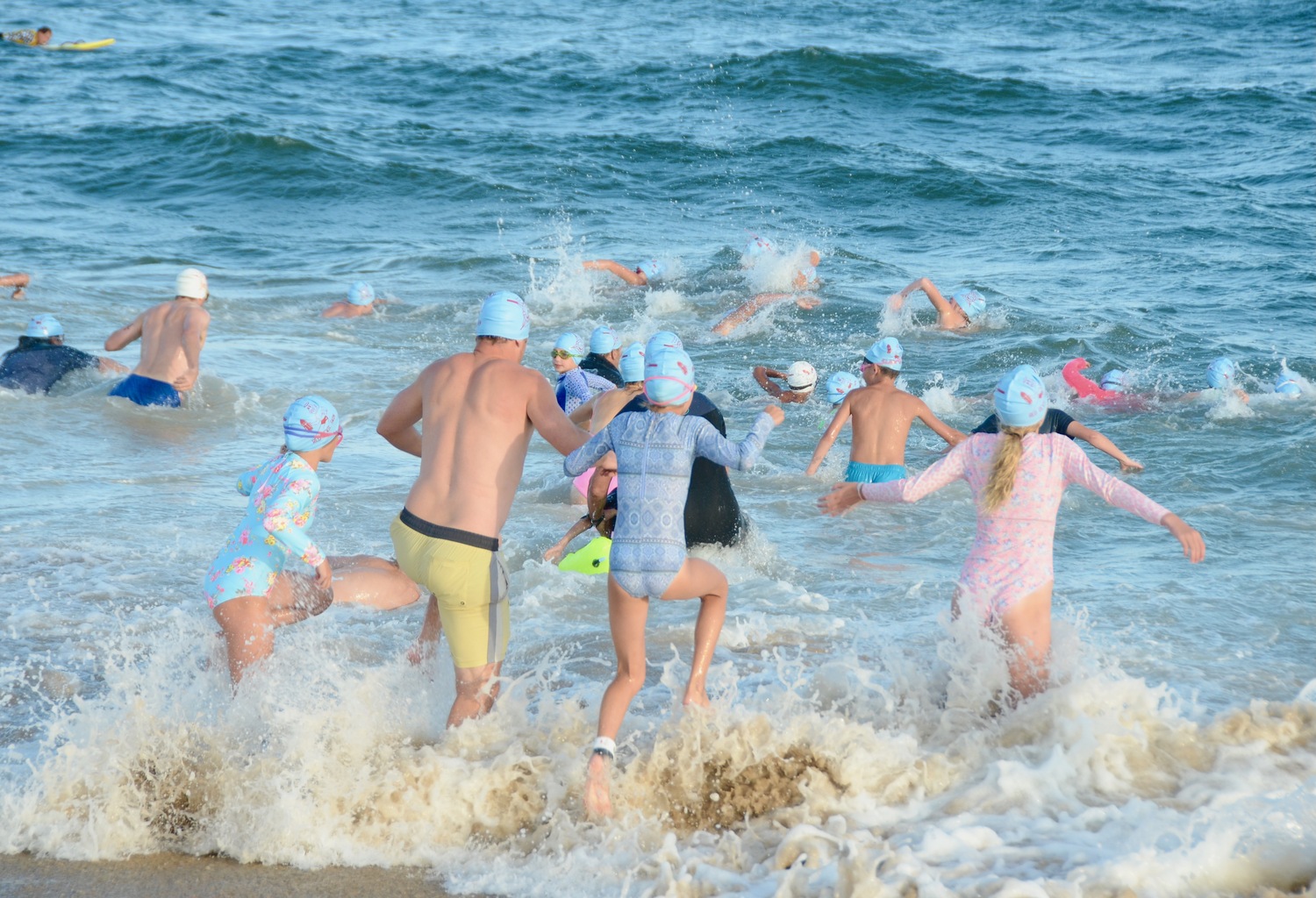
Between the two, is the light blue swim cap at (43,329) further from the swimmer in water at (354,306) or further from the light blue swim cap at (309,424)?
the light blue swim cap at (309,424)

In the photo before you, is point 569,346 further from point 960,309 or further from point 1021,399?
point 960,309

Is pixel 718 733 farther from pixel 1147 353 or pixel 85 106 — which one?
pixel 85 106

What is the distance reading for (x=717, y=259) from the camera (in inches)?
720

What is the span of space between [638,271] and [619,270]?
0.69 meters

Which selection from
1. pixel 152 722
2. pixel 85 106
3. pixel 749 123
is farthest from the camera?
pixel 85 106

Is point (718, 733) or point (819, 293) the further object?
point (819, 293)

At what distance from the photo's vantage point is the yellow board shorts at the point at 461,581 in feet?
15.1

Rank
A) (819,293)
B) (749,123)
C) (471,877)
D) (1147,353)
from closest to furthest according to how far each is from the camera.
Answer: (471,877) → (1147,353) → (819,293) → (749,123)

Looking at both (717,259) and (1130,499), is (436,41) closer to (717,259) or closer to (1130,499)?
(717,259)

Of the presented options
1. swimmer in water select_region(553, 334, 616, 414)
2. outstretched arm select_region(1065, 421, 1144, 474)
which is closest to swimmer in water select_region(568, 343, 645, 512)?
swimmer in water select_region(553, 334, 616, 414)

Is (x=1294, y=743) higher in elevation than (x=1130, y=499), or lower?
lower

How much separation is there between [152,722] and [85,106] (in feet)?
96.8

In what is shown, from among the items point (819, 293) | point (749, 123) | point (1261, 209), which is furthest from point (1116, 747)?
point (749, 123)

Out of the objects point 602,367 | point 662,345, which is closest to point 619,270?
point 602,367
